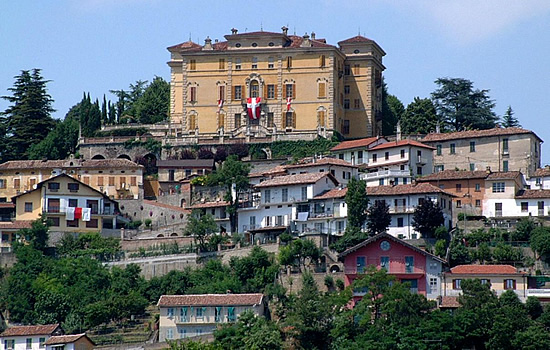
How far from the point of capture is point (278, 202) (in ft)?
307

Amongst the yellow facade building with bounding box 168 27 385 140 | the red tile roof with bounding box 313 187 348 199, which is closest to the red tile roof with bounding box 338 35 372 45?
the yellow facade building with bounding box 168 27 385 140

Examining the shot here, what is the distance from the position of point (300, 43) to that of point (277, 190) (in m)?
22.4

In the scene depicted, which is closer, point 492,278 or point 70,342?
point 70,342

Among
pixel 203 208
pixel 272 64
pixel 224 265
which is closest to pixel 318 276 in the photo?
pixel 224 265

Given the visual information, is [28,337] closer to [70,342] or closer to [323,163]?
[70,342]

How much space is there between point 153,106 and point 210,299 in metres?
45.5

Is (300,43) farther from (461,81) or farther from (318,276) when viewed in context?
(318,276)

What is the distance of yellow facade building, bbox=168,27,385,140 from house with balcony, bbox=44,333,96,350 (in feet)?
106

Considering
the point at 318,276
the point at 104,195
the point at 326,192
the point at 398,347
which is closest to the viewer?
the point at 398,347

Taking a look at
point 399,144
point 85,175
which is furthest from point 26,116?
point 399,144

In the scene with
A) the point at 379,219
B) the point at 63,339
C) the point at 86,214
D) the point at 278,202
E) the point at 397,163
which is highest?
the point at 397,163

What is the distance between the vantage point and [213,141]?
109375 mm

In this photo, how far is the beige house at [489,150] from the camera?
98.4 m

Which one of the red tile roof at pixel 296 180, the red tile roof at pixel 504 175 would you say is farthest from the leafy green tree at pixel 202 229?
the red tile roof at pixel 504 175
